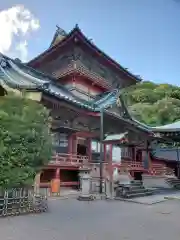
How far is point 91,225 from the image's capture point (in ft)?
24.4

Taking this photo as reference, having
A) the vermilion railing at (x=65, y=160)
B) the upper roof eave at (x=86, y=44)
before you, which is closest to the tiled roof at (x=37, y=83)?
the upper roof eave at (x=86, y=44)

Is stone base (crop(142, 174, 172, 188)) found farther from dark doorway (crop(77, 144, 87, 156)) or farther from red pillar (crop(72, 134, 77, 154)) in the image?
red pillar (crop(72, 134, 77, 154))

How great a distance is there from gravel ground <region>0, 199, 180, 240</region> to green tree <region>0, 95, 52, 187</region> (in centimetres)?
133

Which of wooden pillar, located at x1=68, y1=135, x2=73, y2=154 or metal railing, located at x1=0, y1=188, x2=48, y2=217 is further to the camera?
wooden pillar, located at x1=68, y1=135, x2=73, y2=154

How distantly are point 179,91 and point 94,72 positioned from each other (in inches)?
1754

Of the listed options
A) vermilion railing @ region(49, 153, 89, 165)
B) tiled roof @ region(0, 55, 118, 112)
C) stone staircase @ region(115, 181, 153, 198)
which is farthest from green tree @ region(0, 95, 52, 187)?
vermilion railing @ region(49, 153, 89, 165)

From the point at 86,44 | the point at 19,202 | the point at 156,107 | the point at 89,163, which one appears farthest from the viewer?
the point at 156,107

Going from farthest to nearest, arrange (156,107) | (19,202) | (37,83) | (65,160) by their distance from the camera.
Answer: (156,107), (65,160), (37,83), (19,202)

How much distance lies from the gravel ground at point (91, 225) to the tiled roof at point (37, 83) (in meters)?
7.44

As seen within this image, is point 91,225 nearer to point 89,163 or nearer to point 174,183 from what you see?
point 89,163

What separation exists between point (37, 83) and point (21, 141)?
27.9 feet

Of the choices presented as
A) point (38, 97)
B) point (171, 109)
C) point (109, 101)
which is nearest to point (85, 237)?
point (38, 97)

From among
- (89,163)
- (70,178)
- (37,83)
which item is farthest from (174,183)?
(37,83)

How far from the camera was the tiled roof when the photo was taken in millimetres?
15539
